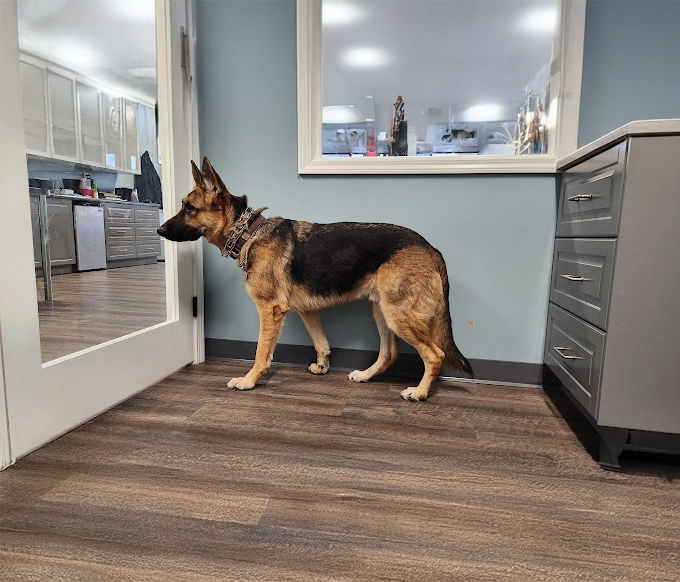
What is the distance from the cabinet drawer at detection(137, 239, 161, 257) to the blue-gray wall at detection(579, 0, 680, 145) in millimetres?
2213

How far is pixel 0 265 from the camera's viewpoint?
122 centimetres

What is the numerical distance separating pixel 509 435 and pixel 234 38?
7.84 ft

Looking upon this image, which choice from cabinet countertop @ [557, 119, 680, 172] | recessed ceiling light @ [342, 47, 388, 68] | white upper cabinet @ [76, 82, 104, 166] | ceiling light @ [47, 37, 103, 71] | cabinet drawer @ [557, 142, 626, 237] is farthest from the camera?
recessed ceiling light @ [342, 47, 388, 68]

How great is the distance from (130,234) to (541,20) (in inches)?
90.1

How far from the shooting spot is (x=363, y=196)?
2.22 metres

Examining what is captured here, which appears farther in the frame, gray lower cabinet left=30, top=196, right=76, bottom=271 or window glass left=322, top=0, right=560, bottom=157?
window glass left=322, top=0, right=560, bottom=157

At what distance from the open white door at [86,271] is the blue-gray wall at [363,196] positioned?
22cm

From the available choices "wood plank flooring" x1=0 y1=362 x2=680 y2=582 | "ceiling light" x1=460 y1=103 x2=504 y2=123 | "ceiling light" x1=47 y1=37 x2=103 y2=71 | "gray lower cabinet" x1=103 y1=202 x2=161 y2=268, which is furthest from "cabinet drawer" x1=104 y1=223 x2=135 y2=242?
"ceiling light" x1=460 y1=103 x2=504 y2=123

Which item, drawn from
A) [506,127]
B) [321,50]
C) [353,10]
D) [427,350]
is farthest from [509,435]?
[353,10]

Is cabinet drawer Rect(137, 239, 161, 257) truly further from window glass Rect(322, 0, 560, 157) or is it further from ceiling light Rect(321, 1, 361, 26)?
ceiling light Rect(321, 1, 361, 26)

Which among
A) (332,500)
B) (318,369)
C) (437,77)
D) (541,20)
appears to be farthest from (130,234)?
(541,20)

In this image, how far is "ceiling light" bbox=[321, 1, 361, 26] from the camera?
219cm

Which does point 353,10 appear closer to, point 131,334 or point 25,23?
point 25,23

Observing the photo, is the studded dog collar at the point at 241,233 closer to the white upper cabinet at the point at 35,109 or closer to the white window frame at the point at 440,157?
the white window frame at the point at 440,157
